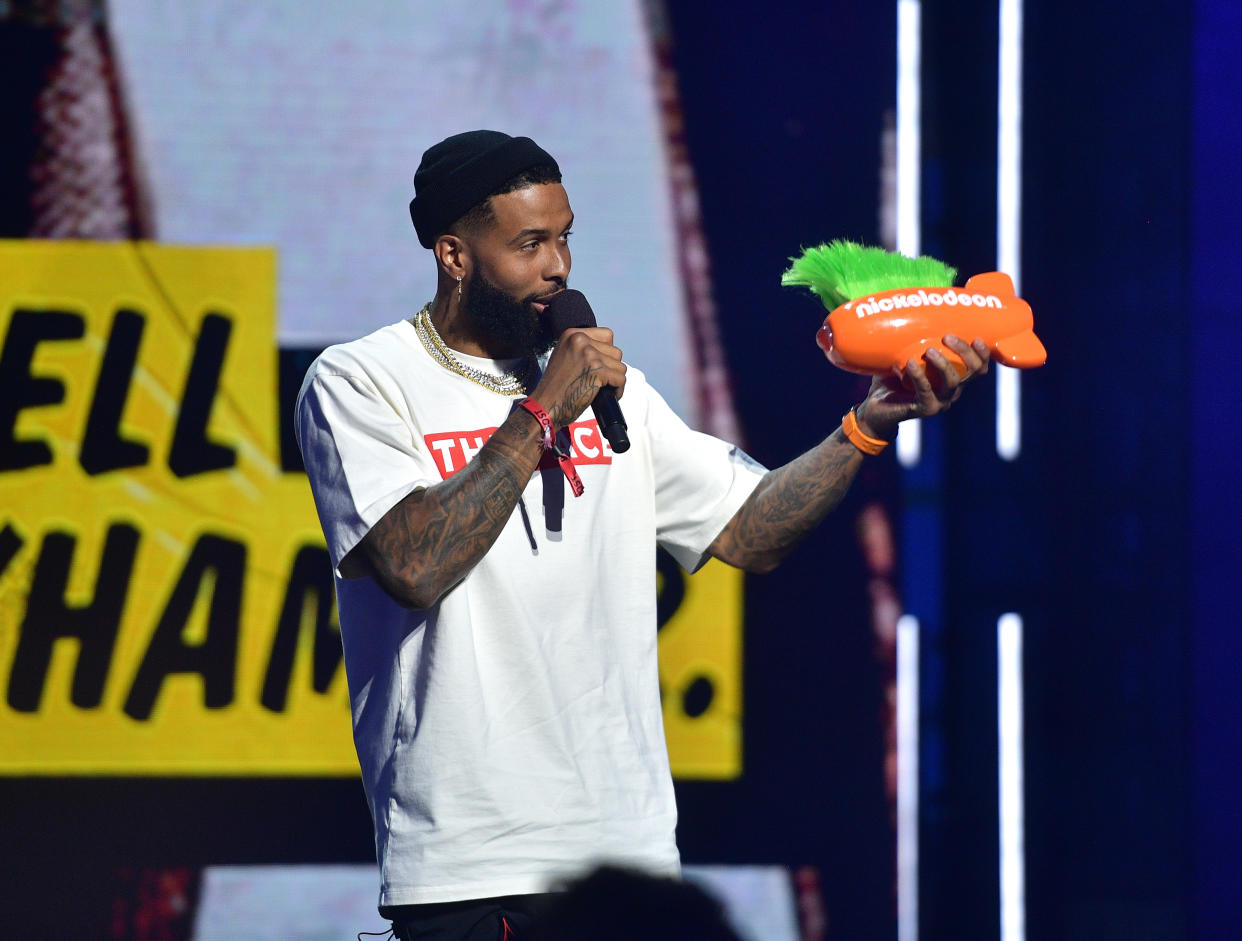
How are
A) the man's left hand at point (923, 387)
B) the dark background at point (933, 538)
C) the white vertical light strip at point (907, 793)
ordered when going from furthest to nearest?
the white vertical light strip at point (907, 793), the dark background at point (933, 538), the man's left hand at point (923, 387)

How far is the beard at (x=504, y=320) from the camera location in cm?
192

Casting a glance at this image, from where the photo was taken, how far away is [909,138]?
3211 millimetres

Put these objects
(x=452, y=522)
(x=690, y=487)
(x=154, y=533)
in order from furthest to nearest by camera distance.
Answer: (x=154, y=533) < (x=690, y=487) < (x=452, y=522)

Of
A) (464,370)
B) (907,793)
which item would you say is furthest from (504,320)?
(907,793)

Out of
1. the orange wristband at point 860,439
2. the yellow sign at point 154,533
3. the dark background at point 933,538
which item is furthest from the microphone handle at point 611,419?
the yellow sign at point 154,533

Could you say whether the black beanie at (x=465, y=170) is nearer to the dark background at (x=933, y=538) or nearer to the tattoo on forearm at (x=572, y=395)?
the tattoo on forearm at (x=572, y=395)

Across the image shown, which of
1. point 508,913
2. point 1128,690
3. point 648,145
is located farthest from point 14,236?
point 1128,690

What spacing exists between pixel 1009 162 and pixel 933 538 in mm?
866

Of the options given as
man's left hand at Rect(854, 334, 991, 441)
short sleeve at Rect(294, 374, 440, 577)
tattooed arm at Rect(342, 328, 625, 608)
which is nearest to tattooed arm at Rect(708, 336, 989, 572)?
man's left hand at Rect(854, 334, 991, 441)

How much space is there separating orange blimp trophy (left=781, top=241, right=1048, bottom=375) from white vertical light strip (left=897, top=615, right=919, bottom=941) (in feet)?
4.75

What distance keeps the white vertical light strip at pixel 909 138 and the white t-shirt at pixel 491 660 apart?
1.46m

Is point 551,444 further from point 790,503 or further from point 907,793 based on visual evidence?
point 907,793

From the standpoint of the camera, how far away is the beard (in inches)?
75.5

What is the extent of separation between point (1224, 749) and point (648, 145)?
173 centimetres
